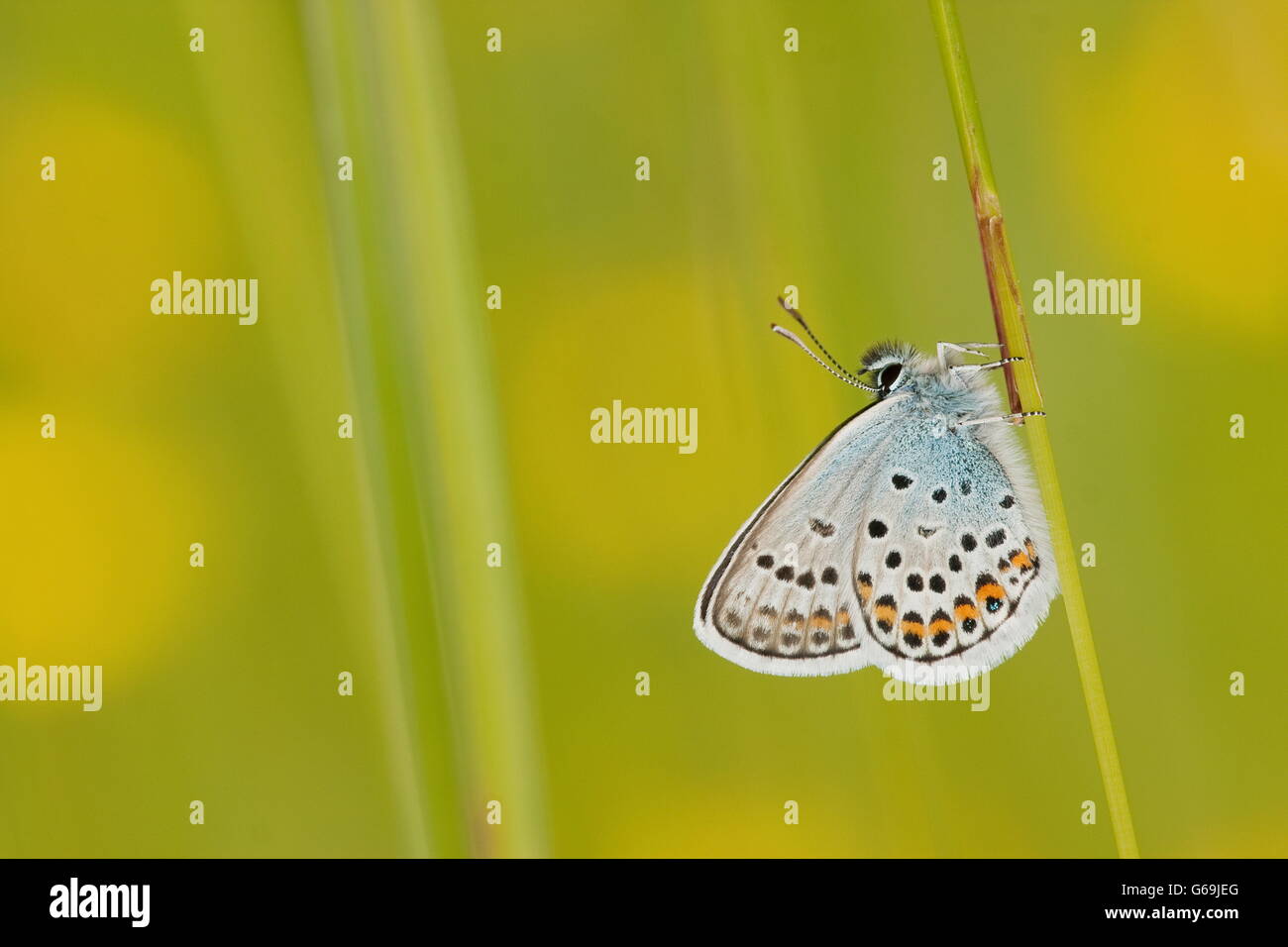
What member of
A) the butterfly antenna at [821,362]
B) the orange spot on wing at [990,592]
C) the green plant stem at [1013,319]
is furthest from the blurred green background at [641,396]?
the green plant stem at [1013,319]

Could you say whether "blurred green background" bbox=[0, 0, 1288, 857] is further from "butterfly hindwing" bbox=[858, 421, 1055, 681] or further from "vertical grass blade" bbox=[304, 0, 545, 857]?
"vertical grass blade" bbox=[304, 0, 545, 857]

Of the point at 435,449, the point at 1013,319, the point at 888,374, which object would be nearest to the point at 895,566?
the point at 888,374

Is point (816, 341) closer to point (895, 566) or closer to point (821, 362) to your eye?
point (821, 362)

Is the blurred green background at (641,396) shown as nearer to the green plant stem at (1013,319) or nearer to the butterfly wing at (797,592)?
the butterfly wing at (797,592)

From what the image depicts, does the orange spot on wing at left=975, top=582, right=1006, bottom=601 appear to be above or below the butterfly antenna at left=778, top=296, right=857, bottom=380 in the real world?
below

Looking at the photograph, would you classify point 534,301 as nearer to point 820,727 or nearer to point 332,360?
point 332,360

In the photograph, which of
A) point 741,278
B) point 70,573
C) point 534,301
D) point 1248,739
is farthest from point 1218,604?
point 70,573

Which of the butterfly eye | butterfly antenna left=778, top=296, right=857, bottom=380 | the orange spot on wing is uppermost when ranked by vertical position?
butterfly antenna left=778, top=296, right=857, bottom=380

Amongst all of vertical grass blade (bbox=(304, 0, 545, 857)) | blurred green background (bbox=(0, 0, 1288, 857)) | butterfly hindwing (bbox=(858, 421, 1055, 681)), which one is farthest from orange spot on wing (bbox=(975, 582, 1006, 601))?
vertical grass blade (bbox=(304, 0, 545, 857))
